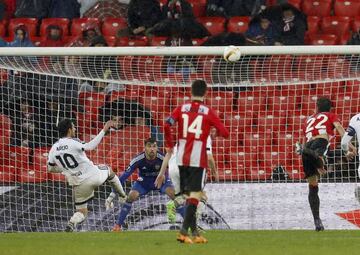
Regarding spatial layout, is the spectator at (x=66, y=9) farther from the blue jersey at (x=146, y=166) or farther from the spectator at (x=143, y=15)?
the blue jersey at (x=146, y=166)

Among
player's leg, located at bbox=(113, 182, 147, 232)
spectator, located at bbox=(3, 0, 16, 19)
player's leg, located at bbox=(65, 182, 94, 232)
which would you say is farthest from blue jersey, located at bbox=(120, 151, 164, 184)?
spectator, located at bbox=(3, 0, 16, 19)

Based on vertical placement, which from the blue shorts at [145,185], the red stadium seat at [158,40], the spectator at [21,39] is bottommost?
the blue shorts at [145,185]

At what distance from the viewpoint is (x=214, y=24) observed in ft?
74.7

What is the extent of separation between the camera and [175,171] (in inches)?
722

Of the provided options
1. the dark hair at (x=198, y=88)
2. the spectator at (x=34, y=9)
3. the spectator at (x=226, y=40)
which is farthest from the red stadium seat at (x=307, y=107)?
the spectator at (x=34, y=9)

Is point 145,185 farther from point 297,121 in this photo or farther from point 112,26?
point 112,26

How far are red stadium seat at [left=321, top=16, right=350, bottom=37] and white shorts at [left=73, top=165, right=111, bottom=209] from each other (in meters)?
6.34

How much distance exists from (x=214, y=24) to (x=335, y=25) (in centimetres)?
224

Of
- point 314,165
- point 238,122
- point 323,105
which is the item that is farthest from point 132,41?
point 314,165

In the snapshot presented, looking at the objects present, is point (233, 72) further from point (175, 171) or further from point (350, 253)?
point (350, 253)

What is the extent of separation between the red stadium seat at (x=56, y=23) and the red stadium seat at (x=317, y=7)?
4.56 meters

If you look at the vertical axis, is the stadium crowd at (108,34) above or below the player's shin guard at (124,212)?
above

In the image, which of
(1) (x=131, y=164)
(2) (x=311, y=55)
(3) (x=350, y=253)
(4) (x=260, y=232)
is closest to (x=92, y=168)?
(1) (x=131, y=164)

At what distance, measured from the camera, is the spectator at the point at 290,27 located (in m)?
21.5
